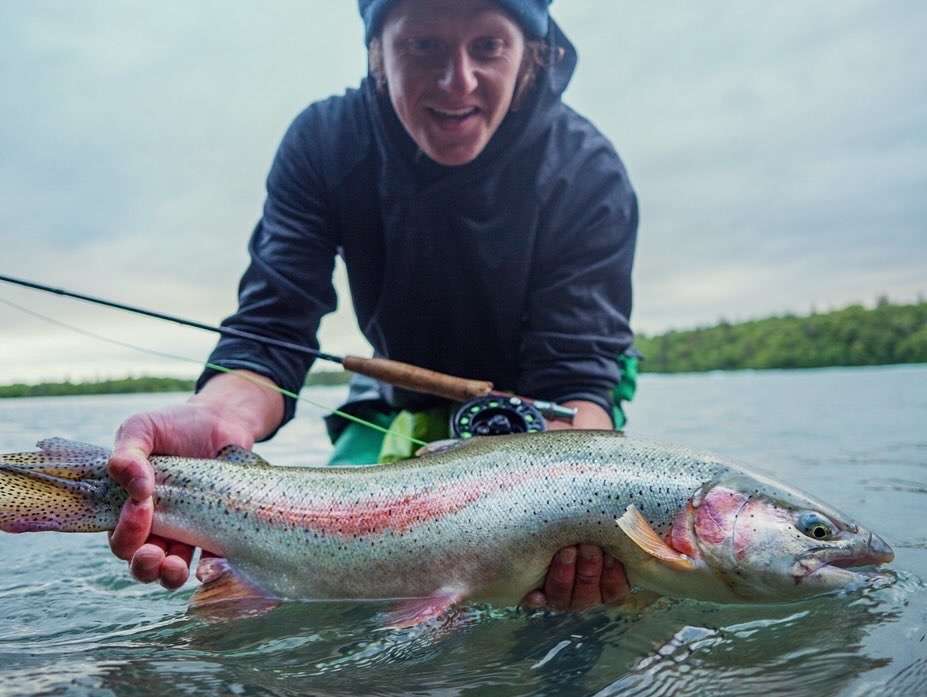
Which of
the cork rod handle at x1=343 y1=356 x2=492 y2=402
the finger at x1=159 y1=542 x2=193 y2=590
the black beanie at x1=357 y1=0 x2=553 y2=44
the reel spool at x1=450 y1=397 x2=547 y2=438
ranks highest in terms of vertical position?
the black beanie at x1=357 y1=0 x2=553 y2=44

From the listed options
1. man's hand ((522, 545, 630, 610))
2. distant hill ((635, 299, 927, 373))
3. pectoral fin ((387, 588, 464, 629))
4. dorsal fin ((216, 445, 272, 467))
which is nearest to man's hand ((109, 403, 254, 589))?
dorsal fin ((216, 445, 272, 467))

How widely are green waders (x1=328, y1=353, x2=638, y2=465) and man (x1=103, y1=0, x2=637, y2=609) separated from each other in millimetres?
269

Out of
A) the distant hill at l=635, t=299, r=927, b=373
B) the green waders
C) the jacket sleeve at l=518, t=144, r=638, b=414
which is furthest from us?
the distant hill at l=635, t=299, r=927, b=373

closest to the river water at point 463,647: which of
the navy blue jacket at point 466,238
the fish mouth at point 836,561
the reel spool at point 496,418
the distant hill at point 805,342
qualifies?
the fish mouth at point 836,561

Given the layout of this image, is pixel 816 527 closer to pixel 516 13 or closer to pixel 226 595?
pixel 226 595

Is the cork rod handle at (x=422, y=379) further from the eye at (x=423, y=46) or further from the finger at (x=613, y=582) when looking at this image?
the eye at (x=423, y=46)

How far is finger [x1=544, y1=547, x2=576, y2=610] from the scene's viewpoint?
2377 millimetres

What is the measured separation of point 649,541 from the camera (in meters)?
2.22

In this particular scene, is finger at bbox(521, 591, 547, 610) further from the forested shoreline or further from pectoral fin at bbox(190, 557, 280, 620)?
the forested shoreline

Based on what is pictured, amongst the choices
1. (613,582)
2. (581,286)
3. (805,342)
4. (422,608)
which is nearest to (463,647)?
(422,608)

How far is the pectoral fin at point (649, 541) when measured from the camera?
2201mm

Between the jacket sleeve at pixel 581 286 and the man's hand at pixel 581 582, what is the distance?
123cm

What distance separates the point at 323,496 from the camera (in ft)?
8.32

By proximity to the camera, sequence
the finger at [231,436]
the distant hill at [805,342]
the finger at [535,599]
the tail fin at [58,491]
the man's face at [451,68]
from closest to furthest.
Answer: the tail fin at [58,491] < the finger at [535,599] < the finger at [231,436] < the man's face at [451,68] < the distant hill at [805,342]
